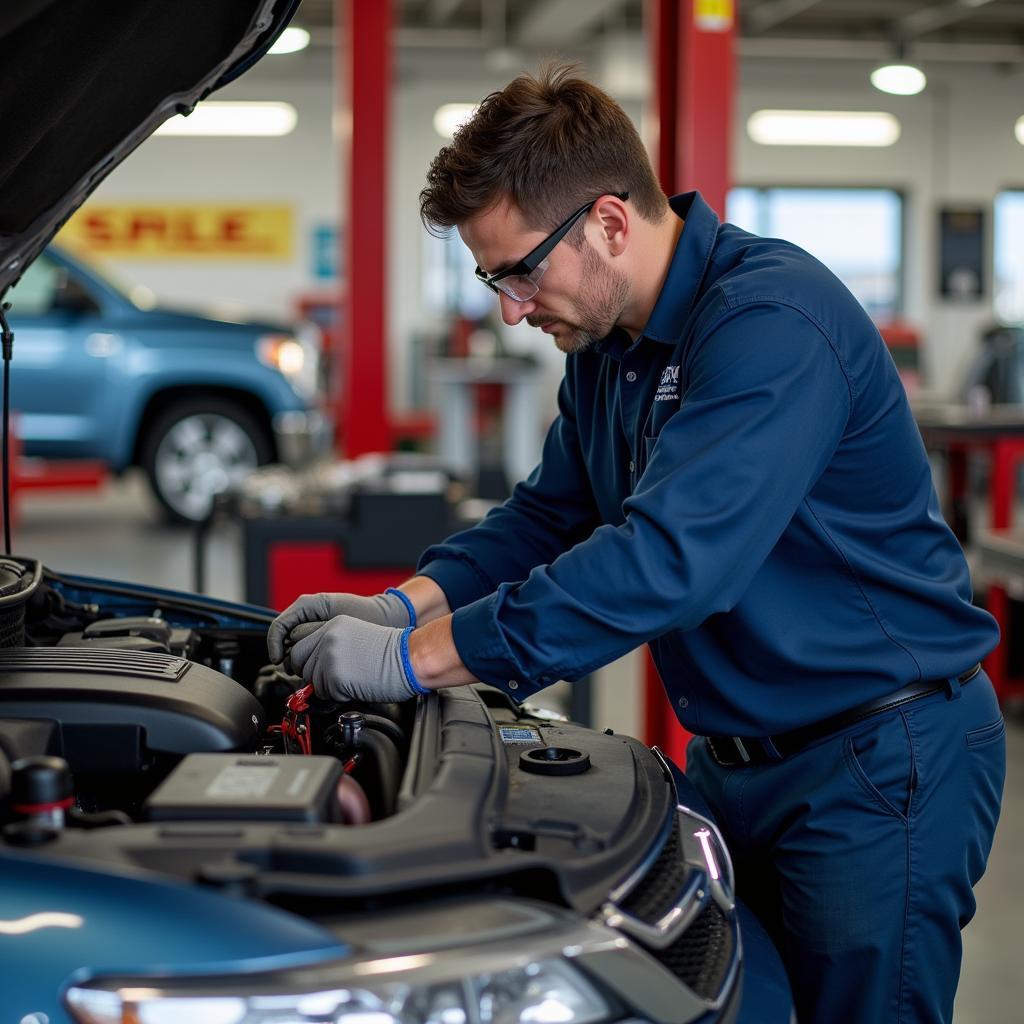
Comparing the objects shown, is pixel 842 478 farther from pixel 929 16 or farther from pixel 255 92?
pixel 255 92

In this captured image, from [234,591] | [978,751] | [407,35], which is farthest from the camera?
[407,35]

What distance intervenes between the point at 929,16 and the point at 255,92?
20.9ft

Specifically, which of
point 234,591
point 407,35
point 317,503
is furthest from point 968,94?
point 317,503

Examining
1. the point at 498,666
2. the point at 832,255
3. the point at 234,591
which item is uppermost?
the point at 832,255

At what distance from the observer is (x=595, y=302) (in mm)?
1523

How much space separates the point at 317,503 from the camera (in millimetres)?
4016

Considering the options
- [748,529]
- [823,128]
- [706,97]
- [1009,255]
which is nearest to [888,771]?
[748,529]

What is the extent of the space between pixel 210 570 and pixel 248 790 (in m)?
5.88

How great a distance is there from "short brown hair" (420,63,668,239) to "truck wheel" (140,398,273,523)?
6606mm

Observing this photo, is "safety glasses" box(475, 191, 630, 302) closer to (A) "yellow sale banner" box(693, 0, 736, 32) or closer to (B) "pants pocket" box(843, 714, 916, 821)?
(B) "pants pocket" box(843, 714, 916, 821)

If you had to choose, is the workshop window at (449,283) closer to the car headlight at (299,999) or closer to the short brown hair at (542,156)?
the short brown hair at (542,156)

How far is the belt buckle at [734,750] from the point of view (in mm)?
1550

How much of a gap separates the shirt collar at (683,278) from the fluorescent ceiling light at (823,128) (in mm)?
12399

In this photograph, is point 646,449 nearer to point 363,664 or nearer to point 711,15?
point 363,664
